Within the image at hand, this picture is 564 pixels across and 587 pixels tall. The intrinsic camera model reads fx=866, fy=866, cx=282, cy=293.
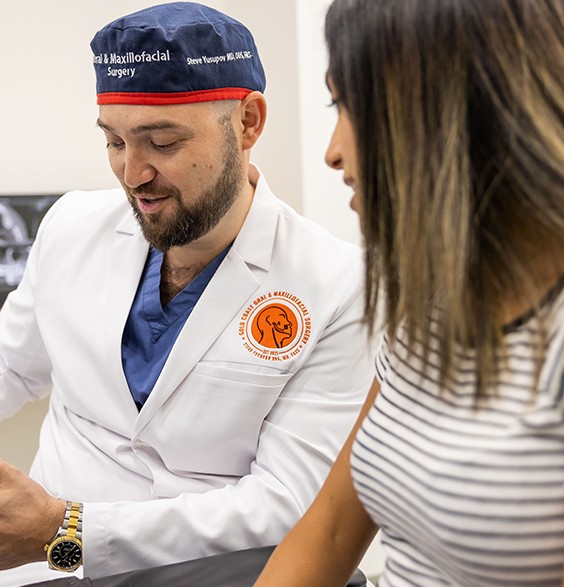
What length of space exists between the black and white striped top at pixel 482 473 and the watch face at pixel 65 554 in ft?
2.30

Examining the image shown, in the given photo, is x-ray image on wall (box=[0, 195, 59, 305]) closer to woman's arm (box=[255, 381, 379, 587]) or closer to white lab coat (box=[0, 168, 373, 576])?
white lab coat (box=[0, 168, 373, 576])

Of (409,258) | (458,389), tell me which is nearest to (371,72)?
(409,258)

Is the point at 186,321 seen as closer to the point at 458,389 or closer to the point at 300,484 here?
the point at 300,484

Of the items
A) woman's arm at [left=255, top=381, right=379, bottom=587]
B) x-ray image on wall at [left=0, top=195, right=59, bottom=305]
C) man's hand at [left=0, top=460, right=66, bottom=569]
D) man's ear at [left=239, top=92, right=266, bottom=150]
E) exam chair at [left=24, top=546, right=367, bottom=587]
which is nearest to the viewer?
woman's arm at [left=255, top=381, right=379, bottom=587]

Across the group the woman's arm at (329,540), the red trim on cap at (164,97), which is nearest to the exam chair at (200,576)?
the woman's arm at (329,540)

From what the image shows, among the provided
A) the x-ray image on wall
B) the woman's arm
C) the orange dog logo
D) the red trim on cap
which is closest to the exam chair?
the woman's arm

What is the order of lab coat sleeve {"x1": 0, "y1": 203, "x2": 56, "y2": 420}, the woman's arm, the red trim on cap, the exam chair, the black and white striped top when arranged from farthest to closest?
lab coat sleeve {"x1": 0, "y1": 203, "x2": 56, "y2": 420} → the red trim on cap → the exam chair → the woman's arm → the black and white striped top

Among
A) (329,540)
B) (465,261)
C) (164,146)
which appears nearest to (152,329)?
(164,146)

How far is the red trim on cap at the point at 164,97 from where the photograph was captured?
1.54 metres

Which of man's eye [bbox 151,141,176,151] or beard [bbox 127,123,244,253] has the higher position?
man's eye [bbox 151,141,176,151]

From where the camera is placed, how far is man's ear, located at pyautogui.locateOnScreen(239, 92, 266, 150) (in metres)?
1.66

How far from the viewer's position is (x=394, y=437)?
885mm

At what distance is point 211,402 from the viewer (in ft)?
5.11

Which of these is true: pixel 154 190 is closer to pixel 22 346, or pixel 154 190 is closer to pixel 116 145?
pixel 116 145
